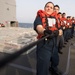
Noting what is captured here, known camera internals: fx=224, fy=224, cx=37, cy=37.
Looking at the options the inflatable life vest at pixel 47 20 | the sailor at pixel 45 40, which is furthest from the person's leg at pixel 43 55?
the inflatable life vest at pixel 47 20

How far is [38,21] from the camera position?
386 cm

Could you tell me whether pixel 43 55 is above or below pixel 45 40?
below

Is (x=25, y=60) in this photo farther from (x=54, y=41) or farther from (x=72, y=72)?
(x=54, y=41)

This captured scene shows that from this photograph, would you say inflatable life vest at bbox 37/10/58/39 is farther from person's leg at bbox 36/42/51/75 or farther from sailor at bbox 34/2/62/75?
person's leg at bbox 36/42/51/75

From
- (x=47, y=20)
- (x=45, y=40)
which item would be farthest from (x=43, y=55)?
(x=47, y=20)

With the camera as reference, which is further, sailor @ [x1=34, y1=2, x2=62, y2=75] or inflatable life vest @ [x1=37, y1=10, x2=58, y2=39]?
inflatable life vest @ [x1=37, y1=10, x2=58, y2=39]

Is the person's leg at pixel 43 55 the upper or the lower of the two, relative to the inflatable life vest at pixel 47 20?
lower

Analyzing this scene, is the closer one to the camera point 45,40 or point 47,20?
point 45,40

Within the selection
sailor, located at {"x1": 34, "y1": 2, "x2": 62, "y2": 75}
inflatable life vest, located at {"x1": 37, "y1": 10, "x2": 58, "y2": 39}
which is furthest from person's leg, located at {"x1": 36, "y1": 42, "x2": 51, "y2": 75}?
inflatable life vest, located at {"x1": 37, "y1": 10, "x2": 58, "y2": 39}

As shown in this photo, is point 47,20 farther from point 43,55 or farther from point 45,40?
point 43,55

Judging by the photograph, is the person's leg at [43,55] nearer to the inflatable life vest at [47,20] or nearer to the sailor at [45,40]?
the sailor at [45,40]

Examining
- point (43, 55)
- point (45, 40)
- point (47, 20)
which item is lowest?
point (43, 55)

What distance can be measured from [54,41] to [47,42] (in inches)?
9.2

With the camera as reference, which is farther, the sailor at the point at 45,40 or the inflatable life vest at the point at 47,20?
the inflatable life vest at the point at 47,20
